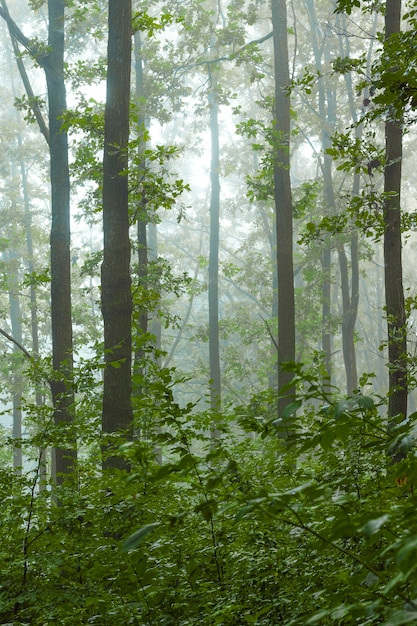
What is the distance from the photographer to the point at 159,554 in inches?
158

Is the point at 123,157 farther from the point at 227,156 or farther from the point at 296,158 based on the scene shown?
the point at 296,158

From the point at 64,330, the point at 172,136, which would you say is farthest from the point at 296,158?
the point at 64,330

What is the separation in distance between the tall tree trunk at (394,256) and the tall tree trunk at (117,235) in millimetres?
2899

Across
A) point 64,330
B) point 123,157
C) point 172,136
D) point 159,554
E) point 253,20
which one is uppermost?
point 172,136

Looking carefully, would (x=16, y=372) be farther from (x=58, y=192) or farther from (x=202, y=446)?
(x=202, y=446)

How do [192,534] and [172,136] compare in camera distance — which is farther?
[172,136]

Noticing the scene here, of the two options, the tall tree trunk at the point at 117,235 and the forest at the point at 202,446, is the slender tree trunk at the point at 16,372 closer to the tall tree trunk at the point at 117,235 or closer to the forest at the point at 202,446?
the forest at the point at 202,446

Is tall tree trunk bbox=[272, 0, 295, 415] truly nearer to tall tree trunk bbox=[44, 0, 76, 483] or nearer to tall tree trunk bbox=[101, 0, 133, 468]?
tall tree trunk bbox=[44, 0, 76, 483]

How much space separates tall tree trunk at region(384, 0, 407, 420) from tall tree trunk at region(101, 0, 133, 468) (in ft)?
9.51

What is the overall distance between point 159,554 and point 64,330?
7.34 m

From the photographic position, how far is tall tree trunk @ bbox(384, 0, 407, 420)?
745 cm

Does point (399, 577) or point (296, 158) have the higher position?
point (296, 158)

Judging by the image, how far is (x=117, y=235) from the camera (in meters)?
8.00

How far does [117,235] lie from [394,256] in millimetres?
3220
